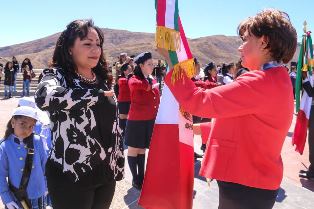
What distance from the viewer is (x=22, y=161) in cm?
307

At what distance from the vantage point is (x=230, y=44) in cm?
8556

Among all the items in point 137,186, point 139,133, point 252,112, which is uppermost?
point 252,112

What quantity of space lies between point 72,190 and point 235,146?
1.00 meters

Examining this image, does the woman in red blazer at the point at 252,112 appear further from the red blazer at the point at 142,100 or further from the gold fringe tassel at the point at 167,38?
the red blazer at the point at 142,100

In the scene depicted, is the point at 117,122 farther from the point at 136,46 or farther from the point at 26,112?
the point at 136,46

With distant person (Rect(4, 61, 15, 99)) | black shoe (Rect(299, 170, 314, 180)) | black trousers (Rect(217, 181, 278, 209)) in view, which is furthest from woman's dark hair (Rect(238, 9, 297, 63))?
distant person (Rect(4, 61, 15, 99))

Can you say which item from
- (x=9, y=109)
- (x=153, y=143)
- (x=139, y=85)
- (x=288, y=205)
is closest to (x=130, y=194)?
(x=139, y=85)

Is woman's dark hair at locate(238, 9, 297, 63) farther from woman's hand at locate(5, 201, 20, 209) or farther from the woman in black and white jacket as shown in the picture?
woman's hand at locate(5, 201, 20, 209)

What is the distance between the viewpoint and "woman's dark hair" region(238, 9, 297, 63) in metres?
1.93

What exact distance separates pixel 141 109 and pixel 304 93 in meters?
2.85

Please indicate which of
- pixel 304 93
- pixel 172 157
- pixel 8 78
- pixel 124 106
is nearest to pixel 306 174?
pixel 304 93

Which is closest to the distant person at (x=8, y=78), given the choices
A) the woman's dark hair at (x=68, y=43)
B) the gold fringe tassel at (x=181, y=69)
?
the woman's dark hair at (x=68, y=43)

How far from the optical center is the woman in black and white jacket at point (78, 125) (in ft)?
7.11

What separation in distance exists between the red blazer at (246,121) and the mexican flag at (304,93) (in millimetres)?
4302
